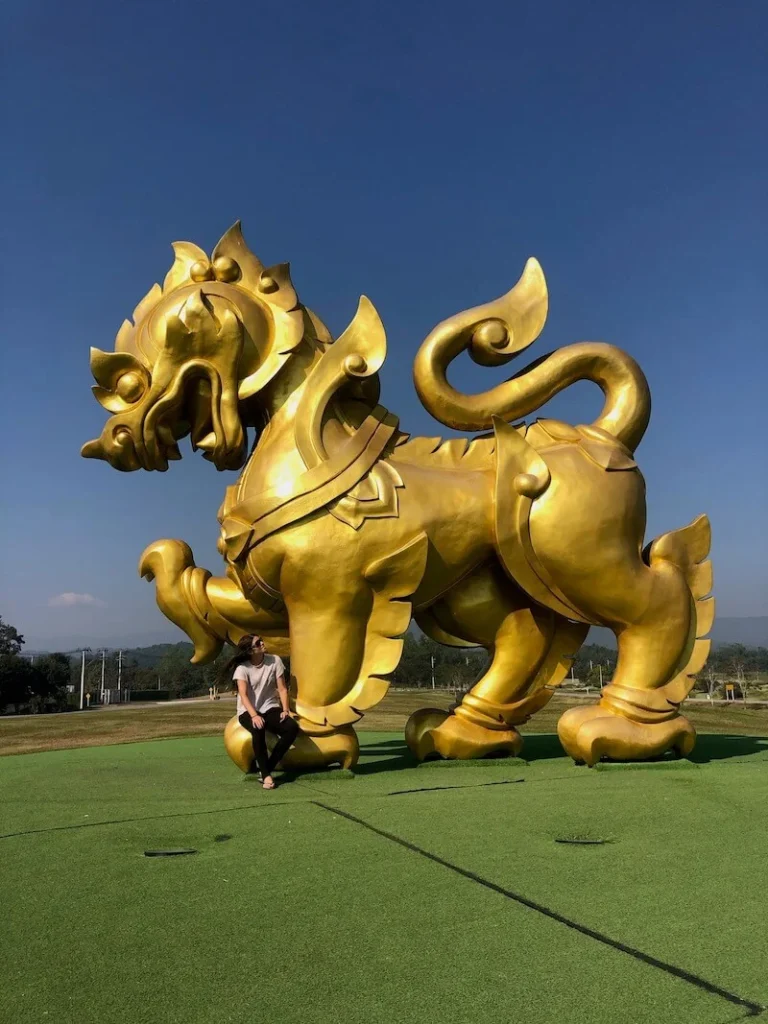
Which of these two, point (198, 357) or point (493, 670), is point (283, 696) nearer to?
point (493, 670)

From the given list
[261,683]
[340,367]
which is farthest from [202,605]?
[340,367]

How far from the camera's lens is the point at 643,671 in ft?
15.4

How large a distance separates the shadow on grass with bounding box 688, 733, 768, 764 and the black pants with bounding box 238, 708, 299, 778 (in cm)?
266

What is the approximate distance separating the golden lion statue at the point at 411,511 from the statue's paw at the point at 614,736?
0.01 m

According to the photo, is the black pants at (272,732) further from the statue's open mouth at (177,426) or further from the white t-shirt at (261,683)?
the statue's open mouth at (177,426)

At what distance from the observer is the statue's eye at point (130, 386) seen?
4.87 metres

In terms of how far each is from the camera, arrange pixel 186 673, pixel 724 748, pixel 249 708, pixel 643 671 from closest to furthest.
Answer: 1. pixel 249 708
2. pixel 643 671
3. pixel 724 748
4. pixel 186 673

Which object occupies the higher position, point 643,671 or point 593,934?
point 643,671

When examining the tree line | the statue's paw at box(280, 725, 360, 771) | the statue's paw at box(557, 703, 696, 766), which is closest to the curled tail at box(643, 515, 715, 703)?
the statue's paw at box(557, 703, 696, 766)

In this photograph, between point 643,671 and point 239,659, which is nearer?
point 239,659

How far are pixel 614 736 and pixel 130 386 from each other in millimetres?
3607

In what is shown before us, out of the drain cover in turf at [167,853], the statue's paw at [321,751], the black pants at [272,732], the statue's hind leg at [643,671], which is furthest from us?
the statue's hind leg at [643,671]

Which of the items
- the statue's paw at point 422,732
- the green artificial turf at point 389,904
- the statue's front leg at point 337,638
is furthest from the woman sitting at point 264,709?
the statue's paw at point 422,732

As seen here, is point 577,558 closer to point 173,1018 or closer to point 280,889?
point 280,889
